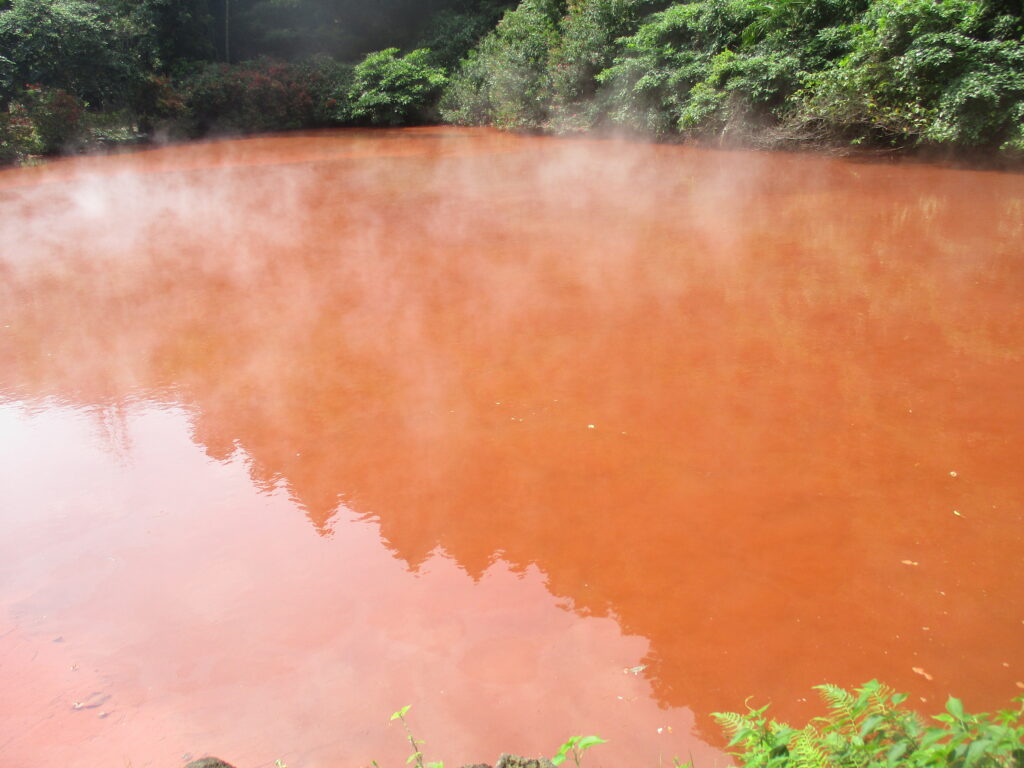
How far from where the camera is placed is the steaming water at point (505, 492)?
243 centimetres

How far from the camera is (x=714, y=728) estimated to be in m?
2.26

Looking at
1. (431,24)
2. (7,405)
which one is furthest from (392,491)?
(431,24)

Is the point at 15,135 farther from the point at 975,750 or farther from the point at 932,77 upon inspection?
the point at 975,750

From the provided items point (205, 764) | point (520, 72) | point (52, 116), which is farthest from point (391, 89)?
→ point (205, 764)

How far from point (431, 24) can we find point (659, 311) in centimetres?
2315

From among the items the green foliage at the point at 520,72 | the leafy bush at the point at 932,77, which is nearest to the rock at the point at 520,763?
the leafy bush at the point at 932,77

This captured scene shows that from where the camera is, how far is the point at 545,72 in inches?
698

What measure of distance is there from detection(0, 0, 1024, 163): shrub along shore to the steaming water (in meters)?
3.93

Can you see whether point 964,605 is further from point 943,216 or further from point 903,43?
point 903,43

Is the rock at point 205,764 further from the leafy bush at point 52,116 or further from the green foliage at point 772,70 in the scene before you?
the leafy bush at point 52,116

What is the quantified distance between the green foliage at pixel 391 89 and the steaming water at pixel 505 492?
50.7ft

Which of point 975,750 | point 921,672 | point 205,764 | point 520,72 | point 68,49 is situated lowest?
point 921,672

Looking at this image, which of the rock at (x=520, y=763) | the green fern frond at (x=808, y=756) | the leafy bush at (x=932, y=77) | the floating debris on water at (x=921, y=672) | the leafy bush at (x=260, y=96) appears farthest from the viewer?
the leafy bush at (x=260, y=96)

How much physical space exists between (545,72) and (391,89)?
19.1 ft
